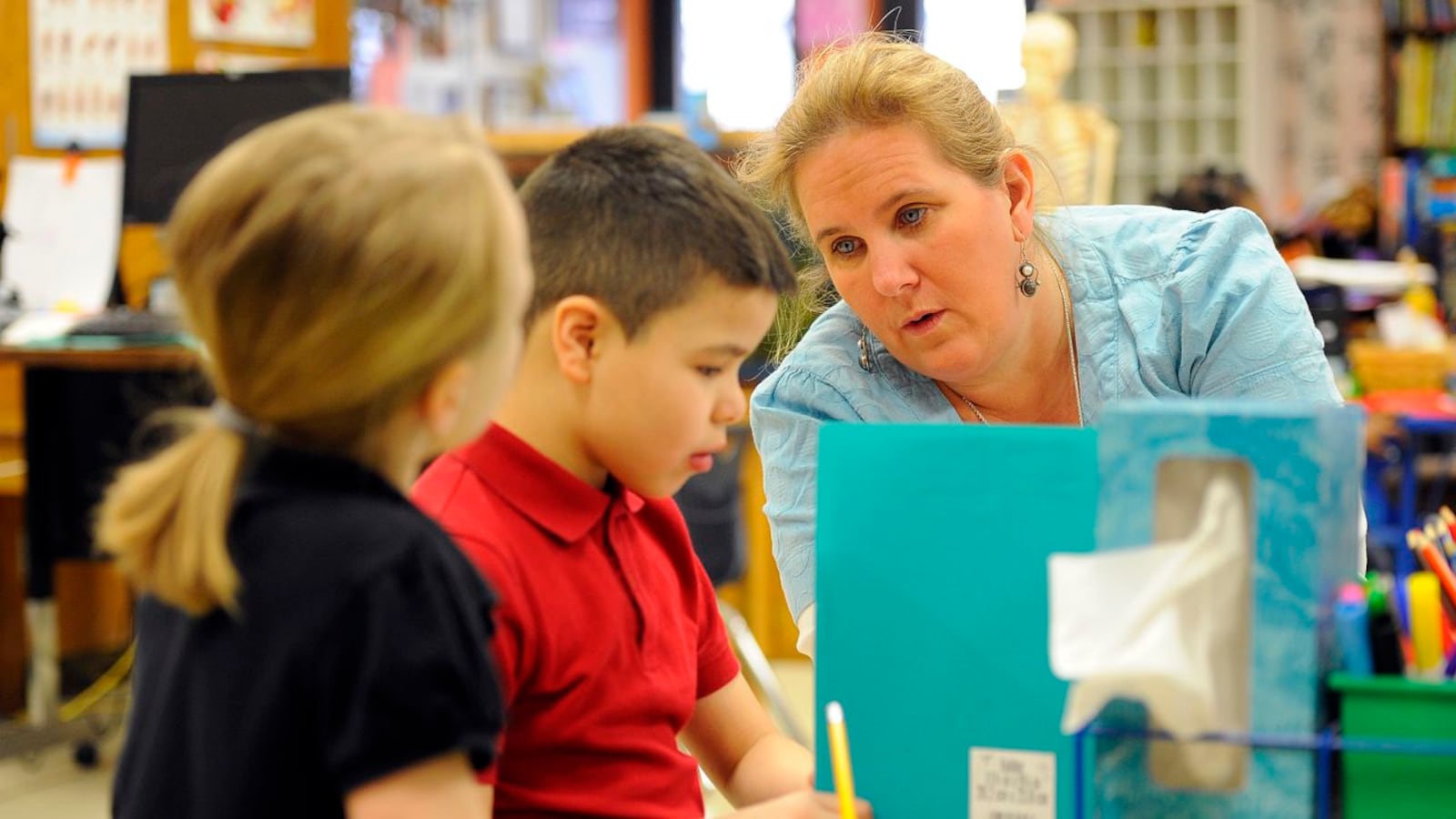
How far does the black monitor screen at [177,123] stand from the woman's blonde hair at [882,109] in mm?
2002

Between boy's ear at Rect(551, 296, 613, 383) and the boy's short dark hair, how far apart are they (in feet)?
0.03

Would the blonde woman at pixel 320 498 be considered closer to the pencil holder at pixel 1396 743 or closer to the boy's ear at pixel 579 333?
the boy's ear at pixel 579 333

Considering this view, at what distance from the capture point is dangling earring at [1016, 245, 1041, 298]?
1409mm

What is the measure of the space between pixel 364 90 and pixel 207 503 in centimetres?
592

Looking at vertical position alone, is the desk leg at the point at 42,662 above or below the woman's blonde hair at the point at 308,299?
below

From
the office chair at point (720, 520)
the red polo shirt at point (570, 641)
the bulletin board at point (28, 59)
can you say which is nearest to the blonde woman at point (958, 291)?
the red polo shirt at point (570, 641)

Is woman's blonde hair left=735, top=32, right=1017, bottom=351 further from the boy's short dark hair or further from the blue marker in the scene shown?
the blue marker

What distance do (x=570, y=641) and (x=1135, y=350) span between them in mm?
626

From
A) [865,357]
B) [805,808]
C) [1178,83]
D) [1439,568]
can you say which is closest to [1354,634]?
[1439,568]

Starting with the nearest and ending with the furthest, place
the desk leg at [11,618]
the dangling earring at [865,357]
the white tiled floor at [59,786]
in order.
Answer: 1. the dangling earring at [865,357]
2. the white tiled floor at [59,786]
3. the desk leg at [11,618]

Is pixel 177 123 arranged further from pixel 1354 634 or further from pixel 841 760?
pixel 1354 634

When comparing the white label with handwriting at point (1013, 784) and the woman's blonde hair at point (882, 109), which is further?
the woman's blonde hair at point (882, 109)

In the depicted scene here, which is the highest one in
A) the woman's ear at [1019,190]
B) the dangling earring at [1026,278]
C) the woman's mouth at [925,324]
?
the woman's ear at [1019,190]

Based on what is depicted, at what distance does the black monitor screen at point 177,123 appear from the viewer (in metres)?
3.19
